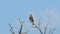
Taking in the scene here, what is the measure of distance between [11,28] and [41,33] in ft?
11.4

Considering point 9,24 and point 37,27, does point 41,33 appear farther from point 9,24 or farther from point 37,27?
point 9,24

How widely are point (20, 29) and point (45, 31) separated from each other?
3.03m

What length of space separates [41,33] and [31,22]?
144 centimetres

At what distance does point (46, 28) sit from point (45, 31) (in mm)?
370

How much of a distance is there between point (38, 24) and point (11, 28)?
3.35 meters

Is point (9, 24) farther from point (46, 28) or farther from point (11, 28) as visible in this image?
point (46, 28)

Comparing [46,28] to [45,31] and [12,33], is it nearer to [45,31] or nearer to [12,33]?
[45,31]

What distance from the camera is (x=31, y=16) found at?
4709cm

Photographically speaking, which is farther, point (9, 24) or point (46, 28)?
point (9, 24)

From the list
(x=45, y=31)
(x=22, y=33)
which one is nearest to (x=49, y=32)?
(x=45, y=31)

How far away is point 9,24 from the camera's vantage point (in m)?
50.0

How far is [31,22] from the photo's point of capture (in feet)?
156

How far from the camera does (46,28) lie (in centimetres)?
4681

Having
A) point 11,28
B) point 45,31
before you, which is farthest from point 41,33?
point 11,28
